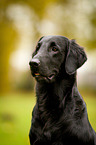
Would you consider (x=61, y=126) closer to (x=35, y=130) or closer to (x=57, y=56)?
(x=35, y=130)

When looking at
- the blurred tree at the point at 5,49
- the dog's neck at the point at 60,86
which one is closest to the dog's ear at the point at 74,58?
the dog's neck at the point at 60,86

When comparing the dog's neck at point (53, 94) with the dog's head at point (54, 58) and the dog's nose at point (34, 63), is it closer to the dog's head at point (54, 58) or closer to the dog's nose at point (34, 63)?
the dog's head at point (54, 58)

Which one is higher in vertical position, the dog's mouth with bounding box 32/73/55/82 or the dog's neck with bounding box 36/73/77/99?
the dog's mouth with bounding box 32/73/55/82

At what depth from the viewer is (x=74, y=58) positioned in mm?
3424

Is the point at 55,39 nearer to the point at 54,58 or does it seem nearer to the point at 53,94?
the point at 54,58

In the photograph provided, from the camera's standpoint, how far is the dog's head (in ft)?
10.2

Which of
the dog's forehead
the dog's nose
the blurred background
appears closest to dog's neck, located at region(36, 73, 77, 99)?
the dog's nose

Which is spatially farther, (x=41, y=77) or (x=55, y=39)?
(x=55, y=39)

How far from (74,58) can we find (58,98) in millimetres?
706

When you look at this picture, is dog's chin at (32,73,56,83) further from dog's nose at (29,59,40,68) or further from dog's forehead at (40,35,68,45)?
dog's forehead at (40,35,68,45)

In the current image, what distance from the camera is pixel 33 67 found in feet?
10.0

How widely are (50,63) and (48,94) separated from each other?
20.8 inches

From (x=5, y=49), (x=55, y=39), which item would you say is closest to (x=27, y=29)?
(x=5, y=49)

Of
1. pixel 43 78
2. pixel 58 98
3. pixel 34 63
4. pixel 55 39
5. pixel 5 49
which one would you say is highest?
pixel 5 49
